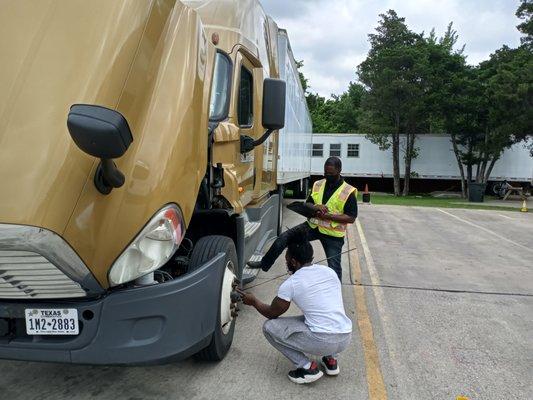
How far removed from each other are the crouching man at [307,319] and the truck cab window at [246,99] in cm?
176

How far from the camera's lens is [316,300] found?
3.62 meters

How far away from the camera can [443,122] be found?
1272 inches

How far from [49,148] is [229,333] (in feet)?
7.13

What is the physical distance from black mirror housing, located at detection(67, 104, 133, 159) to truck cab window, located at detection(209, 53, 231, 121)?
7.03 feet

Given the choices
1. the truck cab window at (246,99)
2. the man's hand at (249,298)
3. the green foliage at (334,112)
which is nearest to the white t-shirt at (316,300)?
the man's hand at (249,298)

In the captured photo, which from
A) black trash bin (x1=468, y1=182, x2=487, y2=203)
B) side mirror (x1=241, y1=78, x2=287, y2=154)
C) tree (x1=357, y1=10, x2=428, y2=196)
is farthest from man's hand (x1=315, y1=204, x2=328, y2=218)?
tree (x1=357, y1=10, x2=428, y2=196)

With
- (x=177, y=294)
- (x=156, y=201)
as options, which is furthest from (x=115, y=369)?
(x=156, y=201)

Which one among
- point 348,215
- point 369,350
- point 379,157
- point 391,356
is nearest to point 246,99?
point 348,215

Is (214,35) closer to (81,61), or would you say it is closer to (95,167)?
(81,61)

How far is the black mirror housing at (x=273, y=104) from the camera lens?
15.2 ft

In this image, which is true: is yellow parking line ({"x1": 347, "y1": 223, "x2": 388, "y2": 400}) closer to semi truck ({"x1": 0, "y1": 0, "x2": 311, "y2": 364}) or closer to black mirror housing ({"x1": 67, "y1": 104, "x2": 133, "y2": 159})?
semi truck ({"x1": 0, "y1": 0, "x2": 311, "y2": 364})

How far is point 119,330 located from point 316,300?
4.80ft

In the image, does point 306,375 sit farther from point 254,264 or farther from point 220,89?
point 220,89

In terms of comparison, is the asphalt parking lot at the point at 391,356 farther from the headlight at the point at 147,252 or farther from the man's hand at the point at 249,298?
the headlight at the point at 147,252
